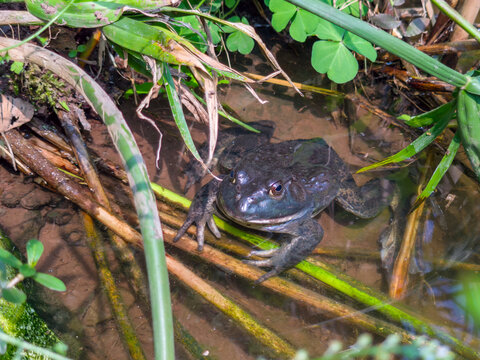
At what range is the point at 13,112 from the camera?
11.7 ft

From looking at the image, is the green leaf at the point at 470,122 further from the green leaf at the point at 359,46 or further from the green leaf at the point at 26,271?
the green leaf at the point at 26,271

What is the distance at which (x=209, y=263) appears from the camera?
3.41 m

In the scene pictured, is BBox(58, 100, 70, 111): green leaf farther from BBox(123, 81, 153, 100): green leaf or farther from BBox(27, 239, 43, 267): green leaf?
BBox(27, 239, 43, 267): green leaf

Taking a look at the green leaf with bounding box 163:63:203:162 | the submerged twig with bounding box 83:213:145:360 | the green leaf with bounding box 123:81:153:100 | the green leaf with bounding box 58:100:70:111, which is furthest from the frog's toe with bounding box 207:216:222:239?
the green leaf with bounding box 58:100:70:111

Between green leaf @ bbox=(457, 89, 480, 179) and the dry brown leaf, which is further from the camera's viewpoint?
the dry brown leaf

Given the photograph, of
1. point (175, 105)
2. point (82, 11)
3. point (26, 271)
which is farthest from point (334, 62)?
point (26, 271)

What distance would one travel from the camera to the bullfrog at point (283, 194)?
11.2ft

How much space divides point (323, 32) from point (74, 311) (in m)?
3.44

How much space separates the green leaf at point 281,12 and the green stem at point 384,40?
1.94 metres

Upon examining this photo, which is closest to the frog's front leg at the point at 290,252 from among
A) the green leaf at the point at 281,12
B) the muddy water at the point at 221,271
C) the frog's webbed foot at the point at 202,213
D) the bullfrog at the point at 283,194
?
the bullfrog at the point at 283,194

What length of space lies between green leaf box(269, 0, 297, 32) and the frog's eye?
1.72 meters

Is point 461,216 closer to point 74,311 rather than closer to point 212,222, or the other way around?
point 212,222

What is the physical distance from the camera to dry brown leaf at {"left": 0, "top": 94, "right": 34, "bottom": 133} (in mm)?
3491

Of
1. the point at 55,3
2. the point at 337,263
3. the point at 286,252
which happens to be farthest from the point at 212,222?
the point at 55,3
